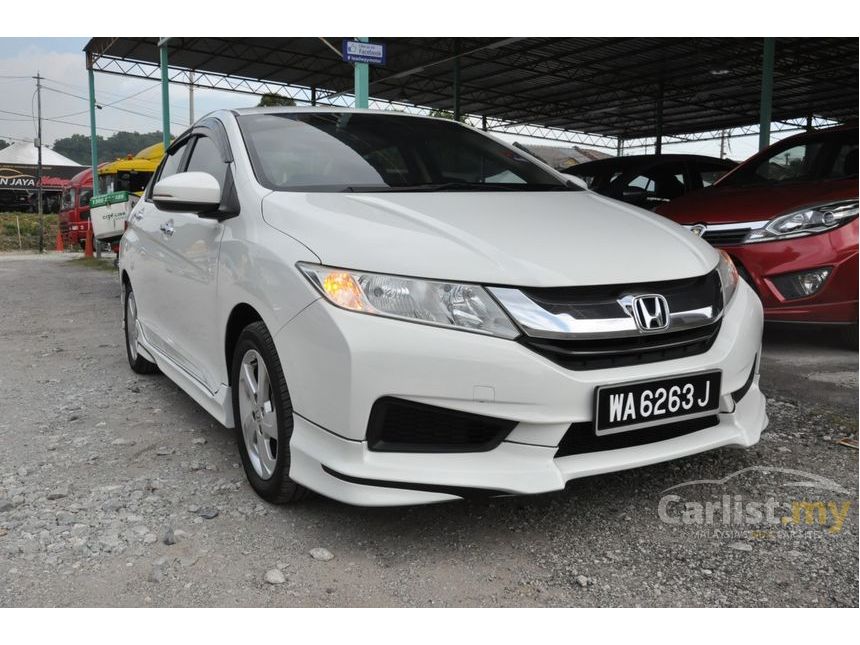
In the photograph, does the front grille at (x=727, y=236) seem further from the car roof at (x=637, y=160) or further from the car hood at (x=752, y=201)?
the car roof at (x=637, y=160)

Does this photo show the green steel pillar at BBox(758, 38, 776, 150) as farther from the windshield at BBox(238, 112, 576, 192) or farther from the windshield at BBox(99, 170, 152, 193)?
the windshield at BBox(99, 170, 152, 193)

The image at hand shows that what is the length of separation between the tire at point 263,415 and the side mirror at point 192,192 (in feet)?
1.84

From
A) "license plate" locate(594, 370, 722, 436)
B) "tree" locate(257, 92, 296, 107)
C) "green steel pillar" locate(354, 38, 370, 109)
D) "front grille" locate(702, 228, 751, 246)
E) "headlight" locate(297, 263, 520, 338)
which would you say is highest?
"tree" locate(257, 92, 296, 107)

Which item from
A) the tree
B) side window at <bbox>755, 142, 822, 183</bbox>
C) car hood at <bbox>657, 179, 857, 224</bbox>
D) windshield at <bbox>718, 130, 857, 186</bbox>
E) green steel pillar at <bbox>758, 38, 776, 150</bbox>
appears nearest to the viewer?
car hood at <bbox>657, 179, 857, 224</bbox>

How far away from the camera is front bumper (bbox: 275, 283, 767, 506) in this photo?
2.21 meters

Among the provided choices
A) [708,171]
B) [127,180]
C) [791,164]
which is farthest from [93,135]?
[791,164]

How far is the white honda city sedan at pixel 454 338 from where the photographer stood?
2.23 meters

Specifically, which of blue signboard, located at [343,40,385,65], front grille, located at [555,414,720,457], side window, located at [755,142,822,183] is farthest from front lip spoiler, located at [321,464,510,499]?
blue signboard, located at [343,40,385,65]

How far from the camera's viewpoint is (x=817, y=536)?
2.51 meters

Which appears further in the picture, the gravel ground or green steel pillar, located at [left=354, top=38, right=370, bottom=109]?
green steel pillar, located at [left=354, top=38, right=370, bottom=109]

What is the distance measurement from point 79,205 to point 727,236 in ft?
63.9

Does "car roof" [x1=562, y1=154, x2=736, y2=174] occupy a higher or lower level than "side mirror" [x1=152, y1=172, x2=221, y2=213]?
higher

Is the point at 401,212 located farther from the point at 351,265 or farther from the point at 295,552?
the point at 295,552

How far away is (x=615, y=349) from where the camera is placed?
2.30 m
